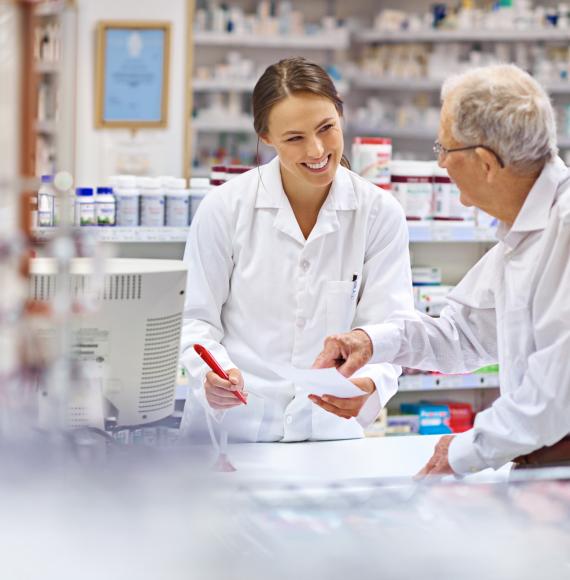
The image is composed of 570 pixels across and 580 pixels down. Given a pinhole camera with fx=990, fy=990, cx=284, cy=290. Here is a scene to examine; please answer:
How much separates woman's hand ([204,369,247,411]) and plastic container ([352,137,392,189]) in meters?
1.64

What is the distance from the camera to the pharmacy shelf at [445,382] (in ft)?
13.2

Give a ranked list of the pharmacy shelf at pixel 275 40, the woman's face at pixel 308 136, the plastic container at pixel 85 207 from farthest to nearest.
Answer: the pharmacy shelf at pixel 275 40 < the plastic container at pixel 85 207 < the woman's face at pixel 308 136

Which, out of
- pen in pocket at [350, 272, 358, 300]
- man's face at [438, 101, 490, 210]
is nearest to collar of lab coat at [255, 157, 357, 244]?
pen in pocket at [350, 272, 358, 300]

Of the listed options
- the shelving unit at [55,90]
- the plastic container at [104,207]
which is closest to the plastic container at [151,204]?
the plastic container at [104,207]

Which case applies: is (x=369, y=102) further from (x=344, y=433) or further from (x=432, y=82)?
(x=344, y=433)

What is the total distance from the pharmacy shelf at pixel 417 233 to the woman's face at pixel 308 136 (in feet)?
4.11

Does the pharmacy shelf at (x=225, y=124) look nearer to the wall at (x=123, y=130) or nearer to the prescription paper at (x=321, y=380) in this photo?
the wall at (x=123, y=130)

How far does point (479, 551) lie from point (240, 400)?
1.03 meters

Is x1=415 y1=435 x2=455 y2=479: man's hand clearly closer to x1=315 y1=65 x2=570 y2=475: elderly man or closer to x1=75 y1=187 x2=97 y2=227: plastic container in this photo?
x1=315 y1=65 x2=570 y2=475: elderly man

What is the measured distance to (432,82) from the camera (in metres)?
8.48

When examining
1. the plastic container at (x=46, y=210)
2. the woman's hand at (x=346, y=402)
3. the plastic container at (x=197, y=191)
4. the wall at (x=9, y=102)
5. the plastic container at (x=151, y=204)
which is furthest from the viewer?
the plastic container at (x=197, y=191)

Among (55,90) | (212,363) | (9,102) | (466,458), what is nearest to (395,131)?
(212,363)

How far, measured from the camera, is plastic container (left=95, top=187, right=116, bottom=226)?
363 centimetres

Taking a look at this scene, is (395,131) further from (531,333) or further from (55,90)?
(55,90)
